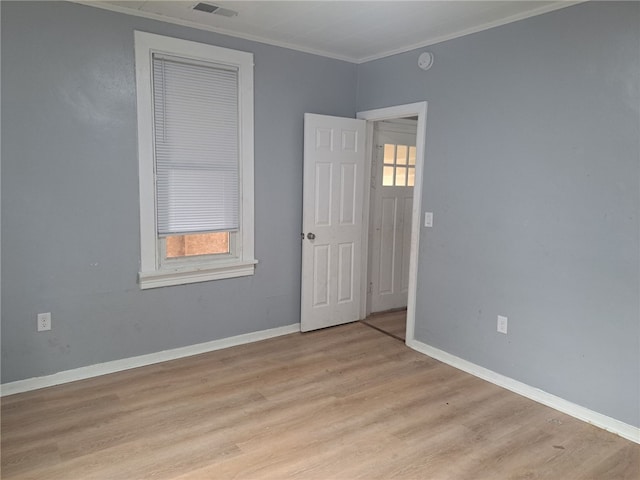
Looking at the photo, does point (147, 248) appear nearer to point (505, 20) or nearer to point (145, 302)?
point (145, 302)

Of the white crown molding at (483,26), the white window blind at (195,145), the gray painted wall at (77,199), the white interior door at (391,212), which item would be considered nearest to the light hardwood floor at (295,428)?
the gray painted wall at (77,199)

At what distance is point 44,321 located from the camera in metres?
2.92

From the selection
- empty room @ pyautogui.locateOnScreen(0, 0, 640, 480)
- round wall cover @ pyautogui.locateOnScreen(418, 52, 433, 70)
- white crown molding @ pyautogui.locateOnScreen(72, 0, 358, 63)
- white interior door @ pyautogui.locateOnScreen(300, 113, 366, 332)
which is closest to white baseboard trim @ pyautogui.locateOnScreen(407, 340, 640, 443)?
empty room @ pyautogui.locateOnScreen(0, 0, 640, 480)

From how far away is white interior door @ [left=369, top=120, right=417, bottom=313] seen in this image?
4523 millimetres

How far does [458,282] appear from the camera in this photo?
345cm

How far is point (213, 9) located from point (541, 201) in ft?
8.39

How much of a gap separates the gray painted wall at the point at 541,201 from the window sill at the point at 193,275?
1.52 meters

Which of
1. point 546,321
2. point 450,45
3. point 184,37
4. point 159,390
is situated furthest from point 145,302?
point 450,45

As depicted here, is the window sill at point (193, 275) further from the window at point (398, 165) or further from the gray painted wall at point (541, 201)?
the window at point (398, 165)

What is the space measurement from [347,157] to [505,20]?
5.49 feet

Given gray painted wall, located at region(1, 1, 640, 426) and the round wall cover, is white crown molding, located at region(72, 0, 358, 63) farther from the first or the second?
the round wall cover

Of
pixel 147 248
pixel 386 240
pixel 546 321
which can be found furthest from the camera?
pixel 386 240

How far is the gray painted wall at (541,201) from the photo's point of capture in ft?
8.26

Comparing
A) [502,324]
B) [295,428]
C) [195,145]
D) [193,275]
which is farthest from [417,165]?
[295,428]
